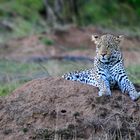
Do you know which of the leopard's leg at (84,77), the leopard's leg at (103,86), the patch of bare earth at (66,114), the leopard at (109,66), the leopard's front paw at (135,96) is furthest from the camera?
the leopard's leg at (84,77)

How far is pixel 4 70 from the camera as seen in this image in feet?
60.0

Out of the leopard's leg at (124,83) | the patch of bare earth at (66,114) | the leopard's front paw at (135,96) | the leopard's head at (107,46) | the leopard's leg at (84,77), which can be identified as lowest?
the patch of bare earth at (66,114)

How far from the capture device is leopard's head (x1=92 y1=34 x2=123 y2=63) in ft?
35.3

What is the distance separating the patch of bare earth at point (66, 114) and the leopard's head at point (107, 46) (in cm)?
56

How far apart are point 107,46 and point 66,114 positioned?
1.42m

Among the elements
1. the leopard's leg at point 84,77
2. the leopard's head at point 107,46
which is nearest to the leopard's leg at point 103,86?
the leopard's leg at point 84,77

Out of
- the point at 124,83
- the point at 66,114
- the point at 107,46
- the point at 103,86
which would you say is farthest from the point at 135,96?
the point at 66,114

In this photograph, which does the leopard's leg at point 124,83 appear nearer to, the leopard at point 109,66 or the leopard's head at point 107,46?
the leopard at point 109,66

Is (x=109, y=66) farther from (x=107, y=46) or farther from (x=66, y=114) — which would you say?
(x=66, y=114)

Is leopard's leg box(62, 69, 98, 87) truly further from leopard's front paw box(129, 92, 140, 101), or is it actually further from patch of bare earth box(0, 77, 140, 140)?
leopard's front paw box(129, 92, 140, 101)

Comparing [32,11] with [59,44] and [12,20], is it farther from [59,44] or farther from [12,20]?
[59,44]

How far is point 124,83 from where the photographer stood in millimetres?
10703

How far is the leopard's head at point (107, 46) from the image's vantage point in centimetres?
1075

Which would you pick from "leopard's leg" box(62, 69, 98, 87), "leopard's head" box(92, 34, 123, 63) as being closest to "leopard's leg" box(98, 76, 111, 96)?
"leopard's leg" box(62, 69, 98, 87)
